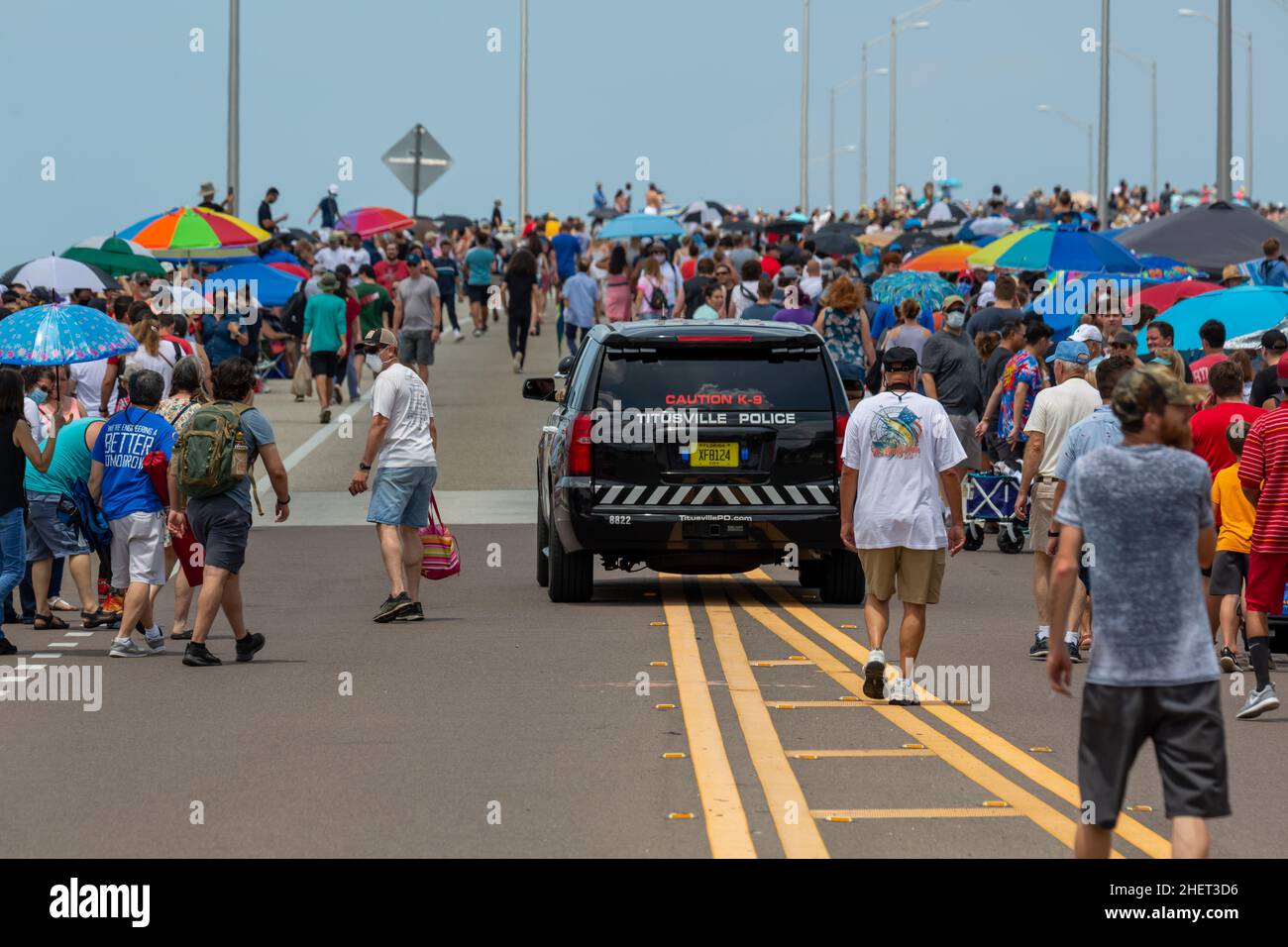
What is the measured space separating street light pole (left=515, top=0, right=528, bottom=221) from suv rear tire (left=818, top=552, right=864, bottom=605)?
46455 mm

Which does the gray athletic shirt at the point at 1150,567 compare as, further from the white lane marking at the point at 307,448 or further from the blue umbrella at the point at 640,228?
the blue umbrella at the point at 640,228

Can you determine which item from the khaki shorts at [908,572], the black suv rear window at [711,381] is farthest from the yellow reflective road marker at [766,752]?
the black suv rear window at [711,381]

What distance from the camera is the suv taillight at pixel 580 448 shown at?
15180 millimetres

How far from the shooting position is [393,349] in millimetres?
15031

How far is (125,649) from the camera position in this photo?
1371 centimetres

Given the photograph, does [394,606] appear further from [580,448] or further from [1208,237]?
[1208,237]

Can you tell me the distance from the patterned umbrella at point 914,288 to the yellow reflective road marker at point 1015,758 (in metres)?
10.8

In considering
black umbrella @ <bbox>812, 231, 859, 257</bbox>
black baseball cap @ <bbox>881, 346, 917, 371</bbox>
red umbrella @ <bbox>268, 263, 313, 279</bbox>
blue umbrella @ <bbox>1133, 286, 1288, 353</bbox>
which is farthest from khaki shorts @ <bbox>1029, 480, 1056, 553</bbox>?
black umbrella @ <bbox>812, 231, 859, 257</bbox>

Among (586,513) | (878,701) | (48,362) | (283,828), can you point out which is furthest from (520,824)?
(48,362)

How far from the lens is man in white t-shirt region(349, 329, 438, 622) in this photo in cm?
1512

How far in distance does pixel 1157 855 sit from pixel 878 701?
3.78 metres

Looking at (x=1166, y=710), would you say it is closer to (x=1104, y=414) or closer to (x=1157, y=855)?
(x=1157, y=855)

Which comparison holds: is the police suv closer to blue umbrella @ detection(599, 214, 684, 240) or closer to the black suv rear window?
the black suv rear window
